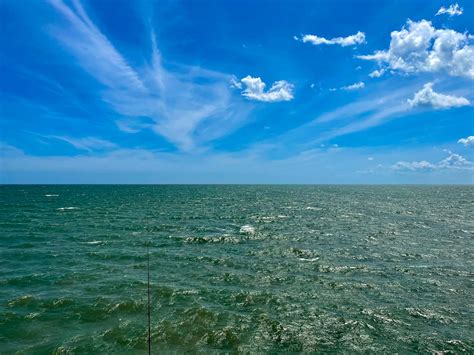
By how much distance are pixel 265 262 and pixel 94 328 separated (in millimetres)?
15454

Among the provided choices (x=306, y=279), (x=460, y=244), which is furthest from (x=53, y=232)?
(x=460, y=244)

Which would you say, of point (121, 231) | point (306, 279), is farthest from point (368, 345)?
point (121, 231)

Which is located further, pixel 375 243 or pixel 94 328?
pixel 375 243

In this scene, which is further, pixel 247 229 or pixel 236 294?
pixel 247 229

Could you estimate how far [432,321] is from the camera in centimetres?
1739

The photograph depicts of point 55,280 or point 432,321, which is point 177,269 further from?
point 432,321

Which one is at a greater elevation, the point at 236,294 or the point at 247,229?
the point at 247,229

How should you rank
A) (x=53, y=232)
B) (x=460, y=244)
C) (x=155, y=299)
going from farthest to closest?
(x=53, y=232), (x=460, y=244), (x=155, y=299)

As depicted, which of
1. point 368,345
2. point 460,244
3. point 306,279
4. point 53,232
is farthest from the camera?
point 53,232

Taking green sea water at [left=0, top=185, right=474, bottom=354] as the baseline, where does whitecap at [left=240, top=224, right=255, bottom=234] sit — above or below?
above

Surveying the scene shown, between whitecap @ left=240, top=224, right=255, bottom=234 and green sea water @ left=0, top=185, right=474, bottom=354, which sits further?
whitecap @ left=240, top=224, right=255, bottom=234

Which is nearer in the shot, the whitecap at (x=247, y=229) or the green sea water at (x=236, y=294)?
the green sea water at (x=236, y=294)

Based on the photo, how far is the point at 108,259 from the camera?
27984 millimetres

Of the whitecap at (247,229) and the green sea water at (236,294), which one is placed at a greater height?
the whitecap at (247,229)
